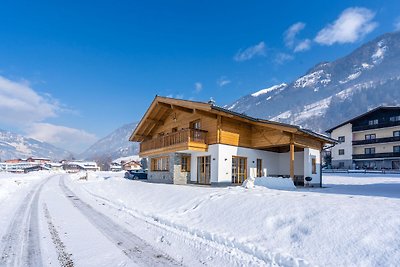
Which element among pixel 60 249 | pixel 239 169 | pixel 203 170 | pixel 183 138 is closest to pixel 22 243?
pixel 60 249

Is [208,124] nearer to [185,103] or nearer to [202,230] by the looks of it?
[185,103]

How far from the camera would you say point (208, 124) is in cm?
2009

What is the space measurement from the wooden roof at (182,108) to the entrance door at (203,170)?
3673mm

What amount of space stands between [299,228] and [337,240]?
1.06 m

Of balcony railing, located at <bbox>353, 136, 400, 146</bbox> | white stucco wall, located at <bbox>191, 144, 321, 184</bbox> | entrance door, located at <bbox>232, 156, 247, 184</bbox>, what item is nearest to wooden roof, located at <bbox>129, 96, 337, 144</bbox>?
white stucco wall, located at <bbox>191, 144, 321, 184</bbox>

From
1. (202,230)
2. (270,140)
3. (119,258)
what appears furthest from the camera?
(270,140)

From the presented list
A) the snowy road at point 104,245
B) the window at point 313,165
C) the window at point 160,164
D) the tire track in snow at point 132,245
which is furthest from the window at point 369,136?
the tire track in snow at point 132,245

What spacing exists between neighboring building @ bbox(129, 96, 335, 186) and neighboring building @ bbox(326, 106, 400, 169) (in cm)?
3569

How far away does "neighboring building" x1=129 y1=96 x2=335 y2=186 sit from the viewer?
1884 centimetres

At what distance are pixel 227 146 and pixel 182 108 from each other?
17.8 feet

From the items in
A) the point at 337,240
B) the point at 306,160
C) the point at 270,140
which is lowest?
the point at 337,240

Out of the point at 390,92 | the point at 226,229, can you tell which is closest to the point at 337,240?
the point at 226,229

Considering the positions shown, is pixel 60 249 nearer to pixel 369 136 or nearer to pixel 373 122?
pixel 373 122

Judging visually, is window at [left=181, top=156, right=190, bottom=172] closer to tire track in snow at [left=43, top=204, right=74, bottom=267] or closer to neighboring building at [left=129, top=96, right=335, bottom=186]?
neighboring building at [left=129, top=96, right=335, bottom=186]
